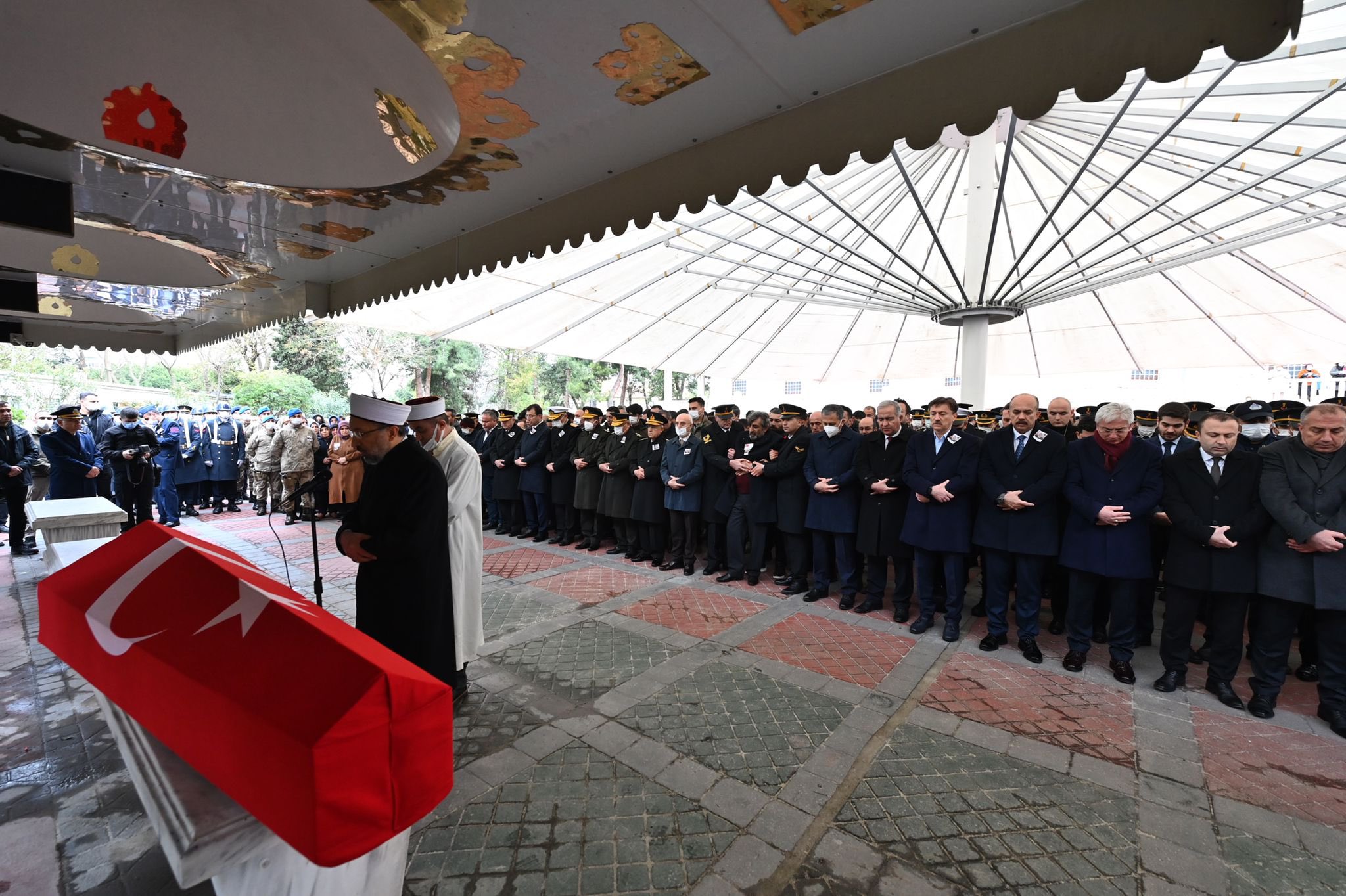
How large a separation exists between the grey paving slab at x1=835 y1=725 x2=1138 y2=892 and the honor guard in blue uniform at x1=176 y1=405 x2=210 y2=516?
46.5 ft

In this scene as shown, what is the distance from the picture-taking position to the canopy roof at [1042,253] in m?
6.28

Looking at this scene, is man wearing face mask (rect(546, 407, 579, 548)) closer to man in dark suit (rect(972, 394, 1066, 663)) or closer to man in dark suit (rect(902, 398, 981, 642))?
man in dark suit (rect(902, 398, 981, 642))

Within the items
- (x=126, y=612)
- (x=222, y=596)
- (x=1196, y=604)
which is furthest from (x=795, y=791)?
(x=1196, y=604)

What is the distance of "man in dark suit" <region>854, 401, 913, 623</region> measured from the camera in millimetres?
5895

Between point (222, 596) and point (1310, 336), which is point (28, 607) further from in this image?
point (1310, 336)

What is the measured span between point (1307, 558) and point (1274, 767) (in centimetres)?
150

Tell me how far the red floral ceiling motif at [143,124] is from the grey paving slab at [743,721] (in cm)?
418

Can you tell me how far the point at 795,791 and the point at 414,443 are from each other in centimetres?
297

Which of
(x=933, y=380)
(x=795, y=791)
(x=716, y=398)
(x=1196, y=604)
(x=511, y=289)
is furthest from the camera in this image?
(x=716, y=398)

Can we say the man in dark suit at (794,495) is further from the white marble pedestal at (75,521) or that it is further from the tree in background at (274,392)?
the tree in background at (274,392)

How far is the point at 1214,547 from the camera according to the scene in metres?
4.21

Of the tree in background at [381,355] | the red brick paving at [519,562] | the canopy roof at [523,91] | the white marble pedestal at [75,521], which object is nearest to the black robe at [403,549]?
the canopy roof at [523,91]

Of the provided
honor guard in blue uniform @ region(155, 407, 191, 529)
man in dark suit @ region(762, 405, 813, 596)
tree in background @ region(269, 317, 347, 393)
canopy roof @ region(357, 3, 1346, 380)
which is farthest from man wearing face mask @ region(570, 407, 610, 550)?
tree in background @ region(269, 317, 347, 393)

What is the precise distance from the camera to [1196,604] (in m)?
4.38
